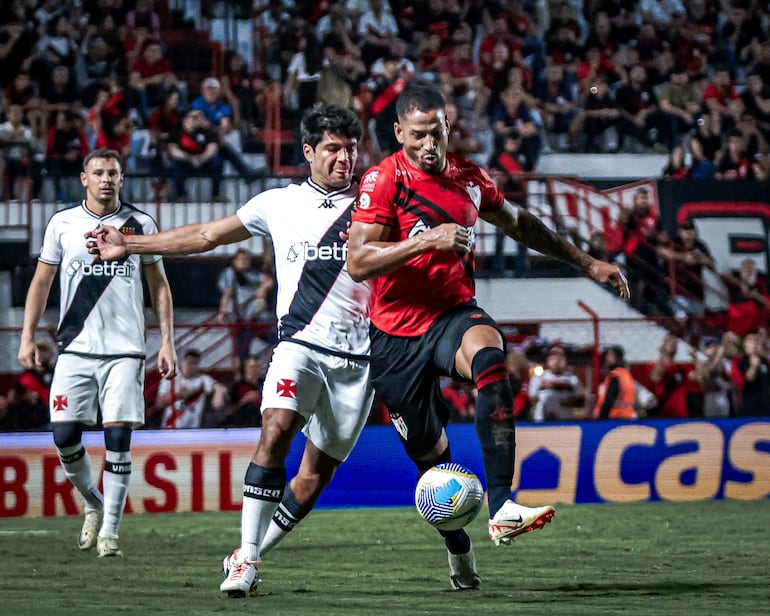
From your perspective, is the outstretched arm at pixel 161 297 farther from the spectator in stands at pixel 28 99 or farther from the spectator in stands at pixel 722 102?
the spectator in stands at pixel 722 102

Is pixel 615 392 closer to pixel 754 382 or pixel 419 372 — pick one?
pixel 754 382

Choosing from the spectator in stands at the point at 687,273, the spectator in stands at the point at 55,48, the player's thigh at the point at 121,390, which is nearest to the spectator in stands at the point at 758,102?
the spectator in stands at the point at 687,273

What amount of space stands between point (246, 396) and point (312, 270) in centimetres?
755

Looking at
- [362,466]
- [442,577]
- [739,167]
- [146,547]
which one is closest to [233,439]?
[362,466]

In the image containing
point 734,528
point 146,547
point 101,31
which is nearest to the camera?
point 146,547

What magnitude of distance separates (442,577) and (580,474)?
626 centimetres

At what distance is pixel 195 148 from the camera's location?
1795 centimetres

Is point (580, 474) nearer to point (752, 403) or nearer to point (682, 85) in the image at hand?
point (752, 403)

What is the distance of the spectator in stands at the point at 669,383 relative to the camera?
14930 millimetres

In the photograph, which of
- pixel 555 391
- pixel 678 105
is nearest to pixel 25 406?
pixel 555 391

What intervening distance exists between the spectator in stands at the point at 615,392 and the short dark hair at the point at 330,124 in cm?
799

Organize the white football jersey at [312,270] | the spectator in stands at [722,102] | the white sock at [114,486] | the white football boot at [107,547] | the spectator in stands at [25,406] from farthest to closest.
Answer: the spectator in stands at [722,102] → the spectator in stands at [25,406] → the white sock at [114,486] → the white football boot at [107,547] → the white football jersey at [312,270]

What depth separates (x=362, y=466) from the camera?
13.1 metres

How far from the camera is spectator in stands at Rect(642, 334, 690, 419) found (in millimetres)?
14930
